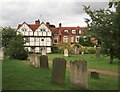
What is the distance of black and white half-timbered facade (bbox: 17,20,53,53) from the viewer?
271 ft

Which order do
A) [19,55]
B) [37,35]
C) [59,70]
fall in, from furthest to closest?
[37,35]
[19,55]
[59,70]

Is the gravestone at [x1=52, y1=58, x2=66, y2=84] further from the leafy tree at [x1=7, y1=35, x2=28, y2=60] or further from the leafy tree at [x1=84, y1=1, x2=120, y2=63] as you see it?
the leafy tree at [x1=7, y1=35, x2=28, y2=60]

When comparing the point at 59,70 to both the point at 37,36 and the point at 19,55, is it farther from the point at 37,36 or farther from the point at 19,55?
the point at 37,36

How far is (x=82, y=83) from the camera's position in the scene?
13.3m

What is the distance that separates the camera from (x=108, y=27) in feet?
64.0

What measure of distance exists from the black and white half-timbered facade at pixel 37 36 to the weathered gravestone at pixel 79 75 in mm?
69028

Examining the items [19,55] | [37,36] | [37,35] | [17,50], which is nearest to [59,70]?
[19,55]

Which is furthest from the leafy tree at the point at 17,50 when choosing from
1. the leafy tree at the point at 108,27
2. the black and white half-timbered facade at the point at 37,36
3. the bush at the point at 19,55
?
the black and white half-timbered facade at the point at 37,36

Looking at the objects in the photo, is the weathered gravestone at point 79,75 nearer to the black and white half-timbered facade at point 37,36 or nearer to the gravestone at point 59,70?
the gravestone at point 59,70

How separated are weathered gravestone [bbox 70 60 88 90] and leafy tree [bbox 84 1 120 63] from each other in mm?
4076

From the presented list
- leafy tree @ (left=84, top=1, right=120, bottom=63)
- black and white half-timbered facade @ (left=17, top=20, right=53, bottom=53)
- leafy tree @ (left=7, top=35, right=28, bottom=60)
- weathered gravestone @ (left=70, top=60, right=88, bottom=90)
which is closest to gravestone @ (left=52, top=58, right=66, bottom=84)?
weathered gravestone @ (left=70, top=60, right=88, bottom=90)

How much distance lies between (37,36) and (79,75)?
231ft

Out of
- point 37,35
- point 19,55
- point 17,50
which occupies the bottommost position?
point 19,55

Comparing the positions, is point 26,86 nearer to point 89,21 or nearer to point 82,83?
point 82,83
